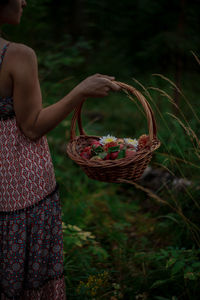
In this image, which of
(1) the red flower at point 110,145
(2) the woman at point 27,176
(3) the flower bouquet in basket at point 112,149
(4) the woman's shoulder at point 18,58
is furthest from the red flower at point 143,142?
(4) the woman's shoulder at point 18,58

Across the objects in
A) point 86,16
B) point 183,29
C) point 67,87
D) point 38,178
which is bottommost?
point 67,87

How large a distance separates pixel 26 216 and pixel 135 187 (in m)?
2.03

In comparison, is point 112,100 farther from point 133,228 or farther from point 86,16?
point 133,228

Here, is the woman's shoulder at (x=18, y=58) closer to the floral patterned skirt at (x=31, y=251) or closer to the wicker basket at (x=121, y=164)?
the wicker basket at (x=121, y=164)

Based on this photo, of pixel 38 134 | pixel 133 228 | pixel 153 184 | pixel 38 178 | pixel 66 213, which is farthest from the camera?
pixel 153 184

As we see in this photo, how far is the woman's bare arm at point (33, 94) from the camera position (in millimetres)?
1167

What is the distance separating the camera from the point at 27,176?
137 centimetres

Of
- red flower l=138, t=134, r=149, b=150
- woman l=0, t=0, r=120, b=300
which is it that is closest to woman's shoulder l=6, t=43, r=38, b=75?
woman l=0, t=0, r=120, b=300

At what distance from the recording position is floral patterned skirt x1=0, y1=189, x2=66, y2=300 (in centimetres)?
142

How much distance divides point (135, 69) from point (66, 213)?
5.41 metres

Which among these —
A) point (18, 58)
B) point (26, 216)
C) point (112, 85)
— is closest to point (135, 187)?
point (26, 216)

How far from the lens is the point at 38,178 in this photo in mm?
1394

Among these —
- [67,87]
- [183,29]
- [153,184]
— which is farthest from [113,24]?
[153,184]

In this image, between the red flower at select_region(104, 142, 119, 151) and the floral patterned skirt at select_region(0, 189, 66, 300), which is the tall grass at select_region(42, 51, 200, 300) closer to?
the red flower at select_region(104, 142, 119, 151)
